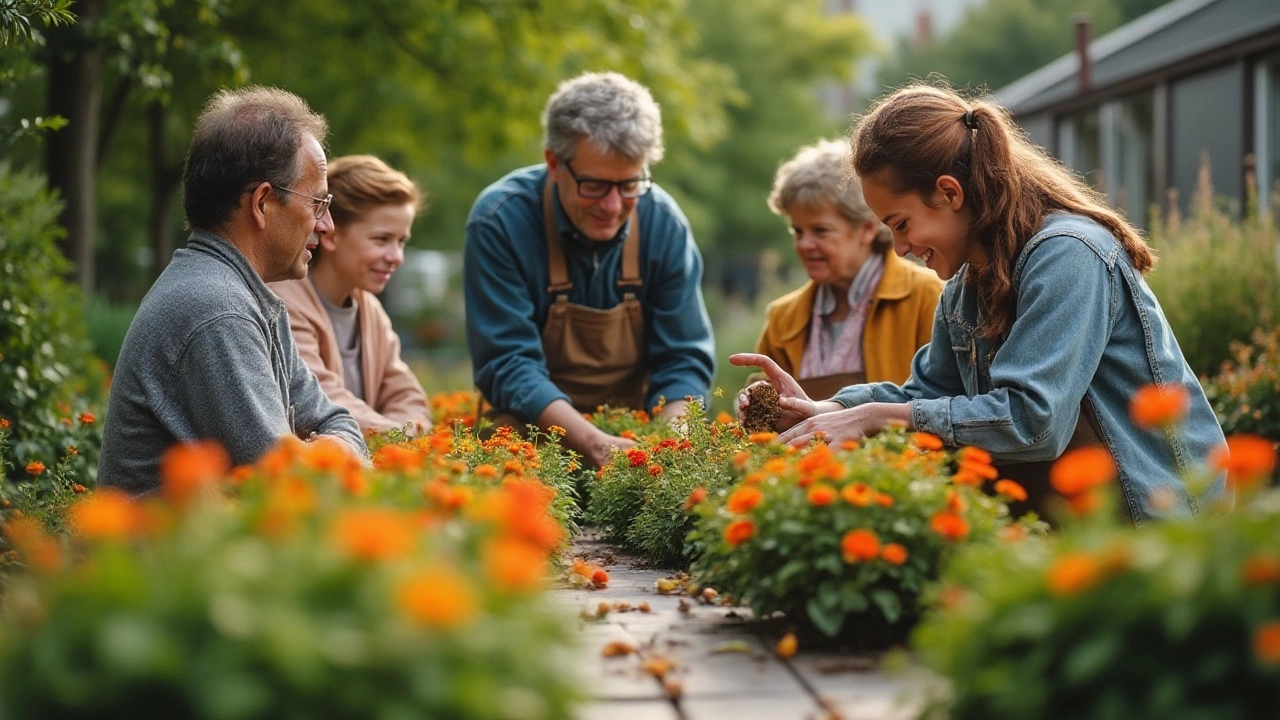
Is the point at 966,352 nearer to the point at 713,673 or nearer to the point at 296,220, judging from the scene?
the point at 713,673

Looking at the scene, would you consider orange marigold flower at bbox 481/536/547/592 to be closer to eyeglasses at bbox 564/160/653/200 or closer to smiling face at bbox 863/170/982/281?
smiling face at bbox 863/170/982/281

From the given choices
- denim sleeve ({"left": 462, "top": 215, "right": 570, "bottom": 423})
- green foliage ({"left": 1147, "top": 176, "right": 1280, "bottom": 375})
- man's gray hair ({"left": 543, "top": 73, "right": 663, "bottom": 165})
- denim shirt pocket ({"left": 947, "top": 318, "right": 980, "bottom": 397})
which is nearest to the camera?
denim shirt pocket ({"left": 947, "top": 318, "right": 980, "bottom": 397})

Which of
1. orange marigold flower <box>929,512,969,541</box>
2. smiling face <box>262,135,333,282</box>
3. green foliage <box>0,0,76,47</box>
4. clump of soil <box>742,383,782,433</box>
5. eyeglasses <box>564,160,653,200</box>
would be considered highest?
green foliage <box>0,0,76,47</box>

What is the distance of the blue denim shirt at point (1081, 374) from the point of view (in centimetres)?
324

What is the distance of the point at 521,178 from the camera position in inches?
217

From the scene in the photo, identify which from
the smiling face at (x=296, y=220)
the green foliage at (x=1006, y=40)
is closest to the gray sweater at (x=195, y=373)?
the smiling face at (x=296, y=220)

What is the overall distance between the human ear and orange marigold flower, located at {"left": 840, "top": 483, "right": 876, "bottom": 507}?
4.02ft

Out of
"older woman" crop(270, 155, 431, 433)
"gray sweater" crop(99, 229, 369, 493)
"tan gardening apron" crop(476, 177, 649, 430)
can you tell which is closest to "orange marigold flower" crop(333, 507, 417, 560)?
"gray sweater" crop(99, 229, 369, 493)

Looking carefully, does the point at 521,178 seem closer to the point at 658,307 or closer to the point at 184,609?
the point at 658,307

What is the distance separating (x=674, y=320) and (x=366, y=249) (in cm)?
141

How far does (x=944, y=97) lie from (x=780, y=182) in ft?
5.12

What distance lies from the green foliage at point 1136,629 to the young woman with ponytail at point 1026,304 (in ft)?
4.70

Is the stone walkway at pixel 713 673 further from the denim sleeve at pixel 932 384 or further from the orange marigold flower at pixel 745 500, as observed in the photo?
the denim sleeve at pixel 932 384

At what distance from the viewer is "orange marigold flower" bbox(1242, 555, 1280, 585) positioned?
1.61 metres
